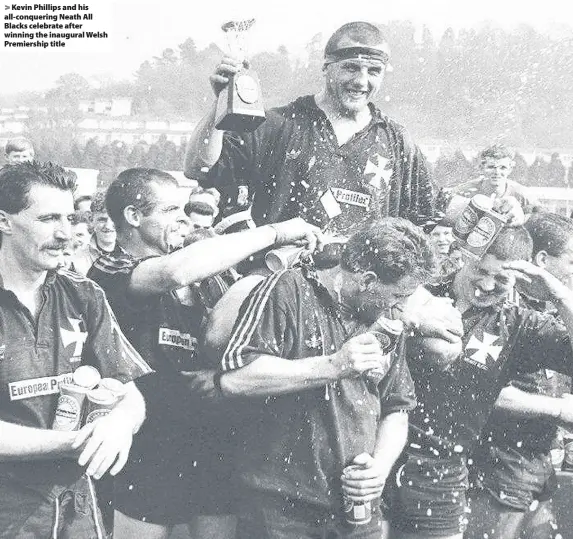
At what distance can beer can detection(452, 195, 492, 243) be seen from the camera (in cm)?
295

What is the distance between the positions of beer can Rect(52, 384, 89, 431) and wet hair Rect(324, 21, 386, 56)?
57.8 inches

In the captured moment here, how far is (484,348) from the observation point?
3131 millimetres

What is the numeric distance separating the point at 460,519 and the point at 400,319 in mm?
844

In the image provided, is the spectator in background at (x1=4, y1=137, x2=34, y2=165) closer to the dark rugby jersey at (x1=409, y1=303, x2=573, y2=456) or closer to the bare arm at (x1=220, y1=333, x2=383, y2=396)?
the dark rugby jersey at (x1=409, y1=303, x2=573, y2=456)

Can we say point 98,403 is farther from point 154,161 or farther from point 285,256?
point 154,161

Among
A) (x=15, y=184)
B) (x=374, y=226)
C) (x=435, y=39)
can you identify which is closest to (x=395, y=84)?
(x=435, y=39)

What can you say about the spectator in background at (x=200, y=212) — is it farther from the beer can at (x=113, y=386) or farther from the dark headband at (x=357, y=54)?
the beer can at (x=113, y=386)

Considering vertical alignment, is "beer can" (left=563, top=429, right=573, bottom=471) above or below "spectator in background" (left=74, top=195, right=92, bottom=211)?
below

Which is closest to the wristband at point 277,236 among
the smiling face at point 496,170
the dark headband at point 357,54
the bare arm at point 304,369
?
the bare arm at point 304,369

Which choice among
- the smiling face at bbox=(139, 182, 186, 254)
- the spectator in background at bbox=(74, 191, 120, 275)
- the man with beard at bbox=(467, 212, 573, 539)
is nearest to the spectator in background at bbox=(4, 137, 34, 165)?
the spectator in background at bbox=(74, 191, 120, 275)

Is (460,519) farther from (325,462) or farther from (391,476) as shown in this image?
(325,462)

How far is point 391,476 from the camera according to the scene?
9.91ft

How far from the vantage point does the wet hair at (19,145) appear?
14.1 ft

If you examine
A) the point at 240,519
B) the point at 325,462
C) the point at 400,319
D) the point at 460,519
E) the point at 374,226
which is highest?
the point at 374,226
